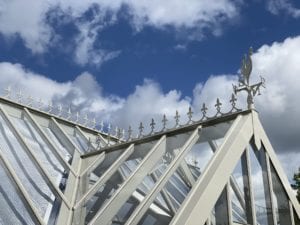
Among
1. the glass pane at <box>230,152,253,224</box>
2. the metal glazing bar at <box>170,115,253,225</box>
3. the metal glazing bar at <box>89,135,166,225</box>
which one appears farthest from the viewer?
the metal glazing bar at <box>89,135,166,225</box>

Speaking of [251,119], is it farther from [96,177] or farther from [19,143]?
[19,143]

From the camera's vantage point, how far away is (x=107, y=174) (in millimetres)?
11055

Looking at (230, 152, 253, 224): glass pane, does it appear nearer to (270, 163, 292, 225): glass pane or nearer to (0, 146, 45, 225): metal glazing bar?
(270, 163, 292, 225): glass pane

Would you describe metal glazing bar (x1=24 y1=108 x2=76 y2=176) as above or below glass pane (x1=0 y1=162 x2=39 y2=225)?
above

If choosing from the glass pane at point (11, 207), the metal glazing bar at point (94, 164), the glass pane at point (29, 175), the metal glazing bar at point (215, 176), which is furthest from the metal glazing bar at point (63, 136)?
the metal glazing bar at point (215, 176)

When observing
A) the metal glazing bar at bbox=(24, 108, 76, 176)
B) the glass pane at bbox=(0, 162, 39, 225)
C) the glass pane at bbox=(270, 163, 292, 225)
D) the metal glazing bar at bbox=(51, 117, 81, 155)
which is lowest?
the glass pane at bbox=(0, 162, 39, 225)

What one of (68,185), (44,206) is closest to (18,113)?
(68,185)

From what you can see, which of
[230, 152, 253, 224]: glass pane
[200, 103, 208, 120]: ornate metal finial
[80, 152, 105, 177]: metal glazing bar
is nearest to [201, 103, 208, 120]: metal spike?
[200, 103, 208, 120]: ornate metal finial

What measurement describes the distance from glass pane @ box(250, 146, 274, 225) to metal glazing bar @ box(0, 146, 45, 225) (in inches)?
190

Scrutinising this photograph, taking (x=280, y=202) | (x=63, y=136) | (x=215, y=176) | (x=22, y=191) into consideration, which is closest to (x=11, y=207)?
(x=22, y=191)

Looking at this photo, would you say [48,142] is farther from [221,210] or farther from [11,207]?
[221,210]

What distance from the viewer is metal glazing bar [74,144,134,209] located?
10625 millimetres

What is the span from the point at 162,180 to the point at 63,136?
580 centimetres

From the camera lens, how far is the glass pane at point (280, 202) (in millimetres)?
9930
